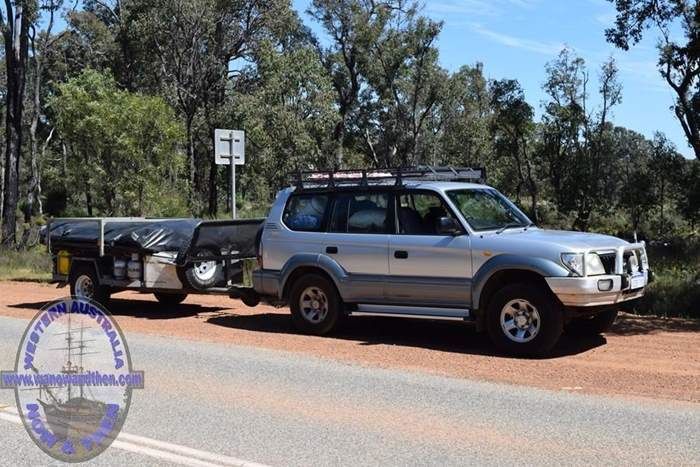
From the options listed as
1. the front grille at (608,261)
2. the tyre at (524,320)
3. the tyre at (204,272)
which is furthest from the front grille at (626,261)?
the tyre at (204,272)

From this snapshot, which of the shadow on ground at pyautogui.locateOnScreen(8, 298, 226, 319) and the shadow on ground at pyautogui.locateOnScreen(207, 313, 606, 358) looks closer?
the shadow on ground at pyautogui.locateOnScreen(207, 313, 606, 358)

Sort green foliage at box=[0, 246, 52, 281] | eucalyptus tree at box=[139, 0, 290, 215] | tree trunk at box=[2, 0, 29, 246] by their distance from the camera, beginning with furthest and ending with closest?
eucalyptus tree at box=[139, 0, 290, 215] → tree trunk at box=[2, 0, 29, 246] → green foliage at box=[0, 246, 52, 281]

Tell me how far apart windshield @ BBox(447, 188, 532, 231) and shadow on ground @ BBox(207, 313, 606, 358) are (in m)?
1.57

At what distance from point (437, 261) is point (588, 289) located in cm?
191

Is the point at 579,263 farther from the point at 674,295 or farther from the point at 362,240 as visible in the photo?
the point at 674,295

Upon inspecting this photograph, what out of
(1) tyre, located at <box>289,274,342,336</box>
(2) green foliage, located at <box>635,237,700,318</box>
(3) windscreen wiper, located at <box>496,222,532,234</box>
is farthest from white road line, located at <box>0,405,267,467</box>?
(2) green foliage, located at <box>635,237,700,318</box>

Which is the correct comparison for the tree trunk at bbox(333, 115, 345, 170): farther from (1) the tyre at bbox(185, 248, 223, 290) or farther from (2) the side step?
(2) the side step

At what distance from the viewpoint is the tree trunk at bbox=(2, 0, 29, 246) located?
30281 mm

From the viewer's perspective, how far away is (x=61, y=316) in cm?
1238

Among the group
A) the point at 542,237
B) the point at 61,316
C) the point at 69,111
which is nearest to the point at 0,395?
the point at 61,316

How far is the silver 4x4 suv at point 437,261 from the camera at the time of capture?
28.7 ft

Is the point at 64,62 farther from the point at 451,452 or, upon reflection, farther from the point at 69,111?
the point at 451,452

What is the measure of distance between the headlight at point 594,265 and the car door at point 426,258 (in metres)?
1.40
